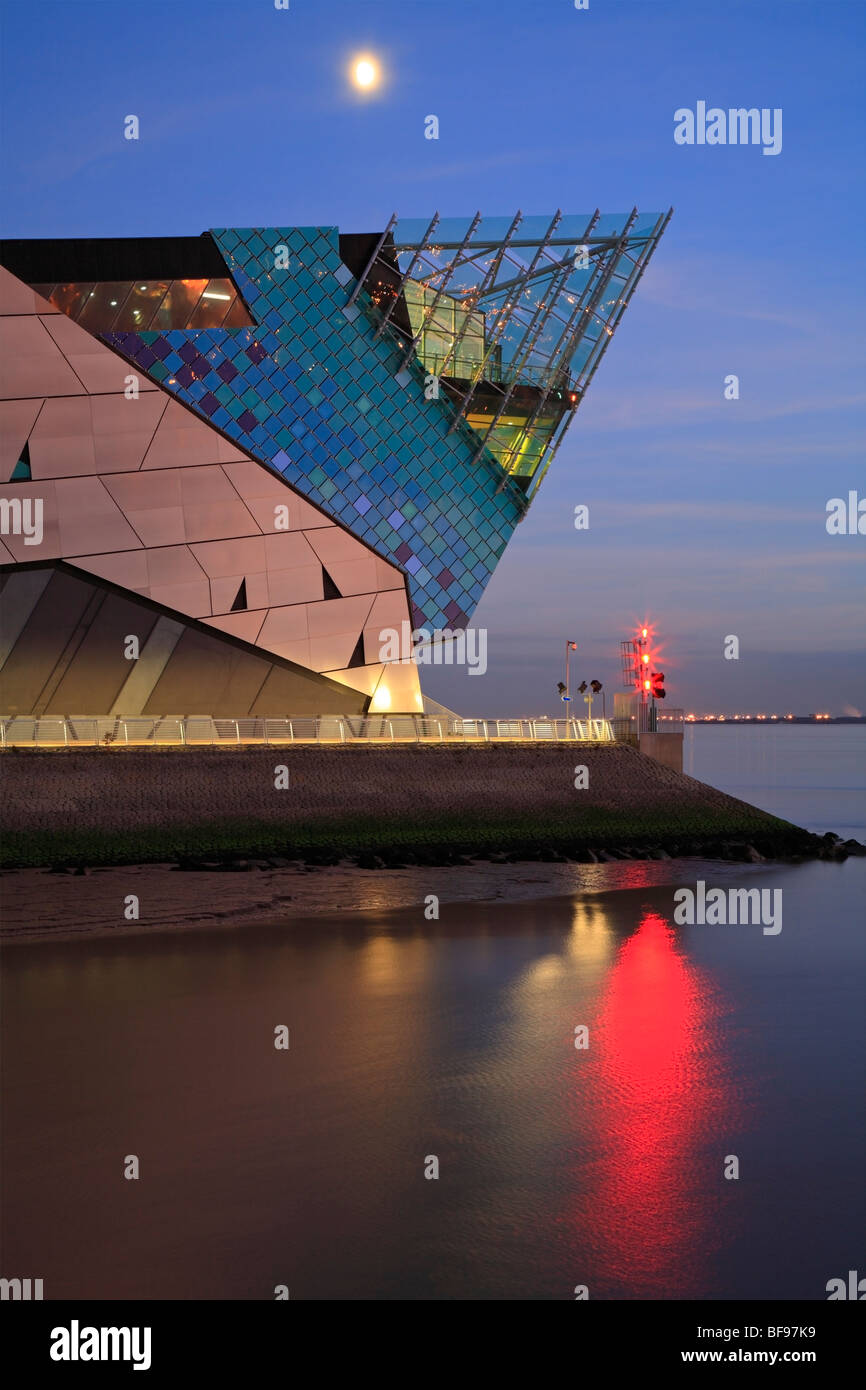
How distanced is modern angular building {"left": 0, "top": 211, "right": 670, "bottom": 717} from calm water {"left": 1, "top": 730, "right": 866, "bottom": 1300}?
74.5 feet

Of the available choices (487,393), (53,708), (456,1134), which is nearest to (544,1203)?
(456,1134)

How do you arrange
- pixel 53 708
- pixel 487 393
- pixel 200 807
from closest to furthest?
pixel 200 807, pixel 53 708, pixel 487 393

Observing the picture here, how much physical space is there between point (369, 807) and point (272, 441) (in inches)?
584

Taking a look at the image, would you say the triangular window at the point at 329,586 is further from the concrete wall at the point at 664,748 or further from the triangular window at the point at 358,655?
the concrete wall at the point at 664,748

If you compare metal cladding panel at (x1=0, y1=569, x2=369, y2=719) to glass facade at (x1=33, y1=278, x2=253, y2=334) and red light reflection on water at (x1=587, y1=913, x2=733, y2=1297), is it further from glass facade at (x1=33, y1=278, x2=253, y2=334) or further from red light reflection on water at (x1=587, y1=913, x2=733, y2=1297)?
red light reflection on water at (x1=587, y1=913, x2=733, y2=1297)

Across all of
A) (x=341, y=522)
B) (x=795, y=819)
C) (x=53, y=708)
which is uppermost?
(x=341, y=522)

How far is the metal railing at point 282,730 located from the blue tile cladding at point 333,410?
6.70 m

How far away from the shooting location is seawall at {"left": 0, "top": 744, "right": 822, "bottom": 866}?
3444cm

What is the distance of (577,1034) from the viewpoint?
656 inches

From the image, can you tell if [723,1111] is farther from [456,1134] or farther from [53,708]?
[53,708]

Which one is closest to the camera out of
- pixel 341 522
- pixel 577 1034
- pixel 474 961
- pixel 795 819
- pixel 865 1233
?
pixel 865 1233

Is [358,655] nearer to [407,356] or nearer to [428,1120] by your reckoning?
[407,356]

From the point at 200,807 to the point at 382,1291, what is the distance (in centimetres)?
2760

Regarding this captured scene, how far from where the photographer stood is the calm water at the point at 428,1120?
9.80 m
